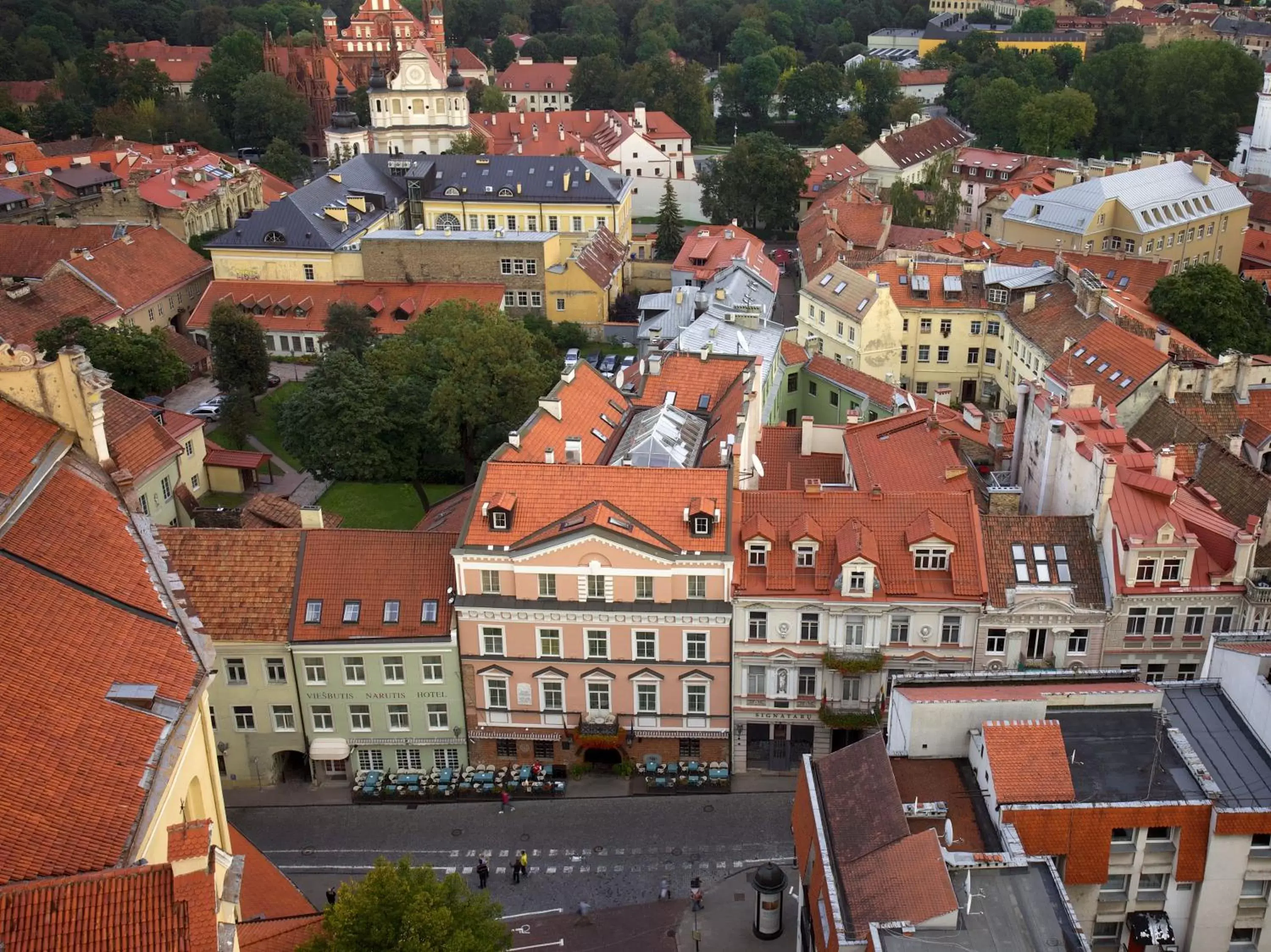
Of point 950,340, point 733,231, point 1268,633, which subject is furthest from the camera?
point 733,231

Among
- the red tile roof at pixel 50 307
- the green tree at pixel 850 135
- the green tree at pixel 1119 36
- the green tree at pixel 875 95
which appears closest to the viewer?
the red tile roof at pixel 50 307

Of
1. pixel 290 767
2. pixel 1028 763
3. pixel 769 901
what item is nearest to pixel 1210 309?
pixel 1028 763

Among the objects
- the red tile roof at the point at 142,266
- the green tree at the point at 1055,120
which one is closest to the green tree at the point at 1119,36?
the green tree at the point at 1055,120

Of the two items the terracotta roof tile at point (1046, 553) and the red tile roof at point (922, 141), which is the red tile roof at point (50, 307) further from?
the red tile roof at point (922, 141)

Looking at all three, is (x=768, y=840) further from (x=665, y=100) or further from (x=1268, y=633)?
(x=665, y=100)

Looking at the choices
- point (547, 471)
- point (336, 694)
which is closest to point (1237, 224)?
point (547, 471)


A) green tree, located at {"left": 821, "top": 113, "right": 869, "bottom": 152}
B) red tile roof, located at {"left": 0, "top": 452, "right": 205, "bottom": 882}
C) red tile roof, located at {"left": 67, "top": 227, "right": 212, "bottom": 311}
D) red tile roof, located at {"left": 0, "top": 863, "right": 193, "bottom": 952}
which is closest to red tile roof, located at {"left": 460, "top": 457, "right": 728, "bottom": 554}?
red tile roof, located at {"left": 0, "top": 452, "right": 205, "bottom": 882}
